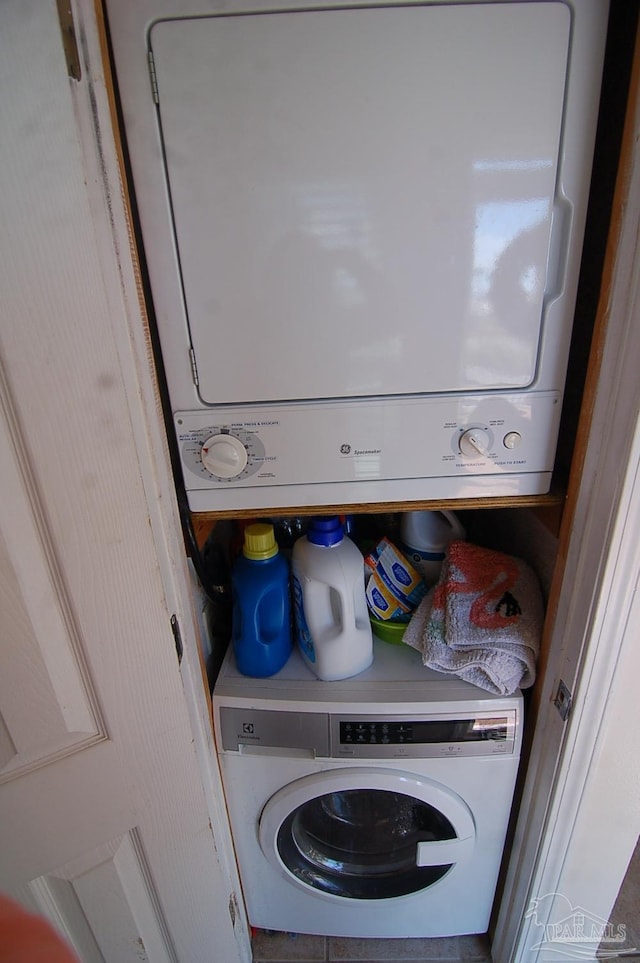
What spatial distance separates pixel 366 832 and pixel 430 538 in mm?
900

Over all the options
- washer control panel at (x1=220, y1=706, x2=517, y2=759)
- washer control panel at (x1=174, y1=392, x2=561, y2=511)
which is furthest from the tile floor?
washer control panel at (x1=174, y1=392, x2=561, y2=511)

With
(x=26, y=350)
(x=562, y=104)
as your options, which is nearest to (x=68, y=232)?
(x=26, y=350)

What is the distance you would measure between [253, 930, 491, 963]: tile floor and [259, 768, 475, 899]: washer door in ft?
0.91

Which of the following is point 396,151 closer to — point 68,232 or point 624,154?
point 624,154

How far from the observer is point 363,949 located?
140 cm

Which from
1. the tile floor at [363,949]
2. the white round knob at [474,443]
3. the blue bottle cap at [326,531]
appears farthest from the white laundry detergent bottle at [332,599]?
the tile floor at [363,949]

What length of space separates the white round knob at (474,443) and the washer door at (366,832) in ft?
2.49

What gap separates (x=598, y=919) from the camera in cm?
118

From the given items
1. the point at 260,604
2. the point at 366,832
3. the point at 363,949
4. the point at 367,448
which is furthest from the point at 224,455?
the point at 363,949

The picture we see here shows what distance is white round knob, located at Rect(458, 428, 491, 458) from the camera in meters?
0.85

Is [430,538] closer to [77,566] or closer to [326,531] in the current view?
[326,531]

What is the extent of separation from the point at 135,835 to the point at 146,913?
229 millimetres

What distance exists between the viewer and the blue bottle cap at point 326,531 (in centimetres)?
107

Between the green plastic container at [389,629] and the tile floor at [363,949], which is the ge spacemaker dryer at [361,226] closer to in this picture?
the green plastic container at [389,629]
